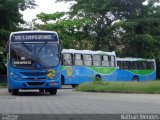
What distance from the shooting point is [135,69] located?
5256cm

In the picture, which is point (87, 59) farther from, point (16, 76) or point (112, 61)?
point (16, 76)

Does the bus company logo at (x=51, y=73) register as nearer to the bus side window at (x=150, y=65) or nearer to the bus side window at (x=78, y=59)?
the bus side window at (x=78, y=59)

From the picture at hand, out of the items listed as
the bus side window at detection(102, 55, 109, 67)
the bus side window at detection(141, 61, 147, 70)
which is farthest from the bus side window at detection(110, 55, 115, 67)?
the bus side window at detection(141, 61, 147, 70)

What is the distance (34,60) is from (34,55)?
0.28 meters

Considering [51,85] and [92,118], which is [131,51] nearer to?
[51,85]

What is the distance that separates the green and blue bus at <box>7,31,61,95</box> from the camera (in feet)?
85.3

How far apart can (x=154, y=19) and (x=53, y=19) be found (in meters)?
12.8

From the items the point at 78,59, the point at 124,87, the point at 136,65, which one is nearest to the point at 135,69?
the point at 136,65

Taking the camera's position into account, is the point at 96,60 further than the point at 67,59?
Yes

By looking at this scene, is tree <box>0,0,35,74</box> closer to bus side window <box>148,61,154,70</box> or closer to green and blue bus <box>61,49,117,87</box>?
green and blue bus <box>61,49,117,87</box>

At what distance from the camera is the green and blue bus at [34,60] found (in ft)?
85.3

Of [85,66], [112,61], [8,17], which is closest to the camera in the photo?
[85,66]

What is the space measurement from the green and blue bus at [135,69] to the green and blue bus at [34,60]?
24382mm

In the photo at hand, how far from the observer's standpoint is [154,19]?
196ft
